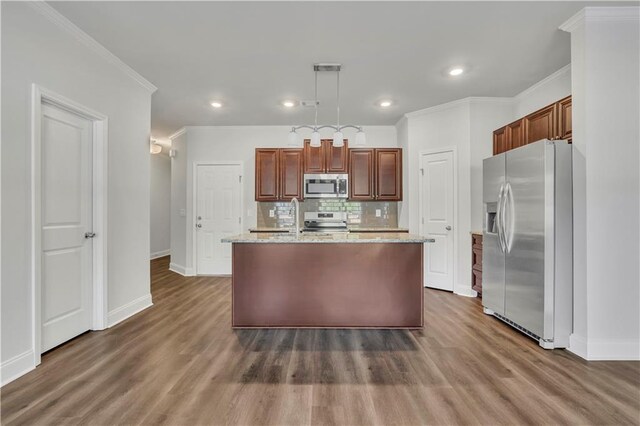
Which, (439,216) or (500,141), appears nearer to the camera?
(500,141)

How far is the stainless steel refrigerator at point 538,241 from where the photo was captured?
8.07 feet

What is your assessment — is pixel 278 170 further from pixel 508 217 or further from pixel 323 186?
pixel 508 217

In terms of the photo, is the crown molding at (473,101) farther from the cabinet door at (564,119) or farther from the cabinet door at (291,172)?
the cabinet door at (291,172)

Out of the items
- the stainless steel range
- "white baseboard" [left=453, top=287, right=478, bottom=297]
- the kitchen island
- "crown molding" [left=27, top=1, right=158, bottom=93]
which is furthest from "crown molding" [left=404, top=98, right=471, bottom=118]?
"crown molding" [left=27, top=1, right=158, bottom=93]

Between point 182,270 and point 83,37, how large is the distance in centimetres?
385

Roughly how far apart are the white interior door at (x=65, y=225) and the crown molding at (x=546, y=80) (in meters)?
4.84

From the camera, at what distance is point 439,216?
434cm

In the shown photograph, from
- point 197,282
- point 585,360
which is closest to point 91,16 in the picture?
point 197,282

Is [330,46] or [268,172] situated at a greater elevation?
[330,46]

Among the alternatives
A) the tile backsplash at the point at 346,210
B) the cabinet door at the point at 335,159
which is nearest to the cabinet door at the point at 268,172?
the tile backsplash at the point at 346,210

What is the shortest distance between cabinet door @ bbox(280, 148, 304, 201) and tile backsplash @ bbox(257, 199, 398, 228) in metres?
0.33

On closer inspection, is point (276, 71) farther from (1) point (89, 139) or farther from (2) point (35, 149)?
(2) point (35, 149)

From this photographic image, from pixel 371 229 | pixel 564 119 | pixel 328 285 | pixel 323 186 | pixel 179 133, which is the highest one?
pixel 179 133

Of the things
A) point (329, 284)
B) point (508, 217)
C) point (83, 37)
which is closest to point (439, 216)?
point (508, 217)
